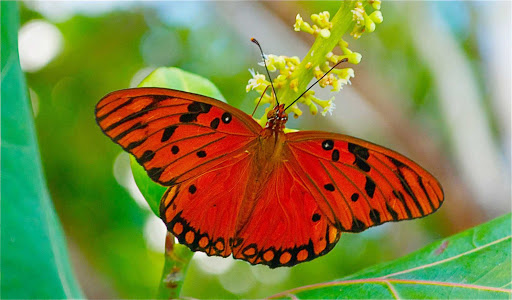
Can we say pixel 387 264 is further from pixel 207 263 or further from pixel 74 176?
pixel 207 263

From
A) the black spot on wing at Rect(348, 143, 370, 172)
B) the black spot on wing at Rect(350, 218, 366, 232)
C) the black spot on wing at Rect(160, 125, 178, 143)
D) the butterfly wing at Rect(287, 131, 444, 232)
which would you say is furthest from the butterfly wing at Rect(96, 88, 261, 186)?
the black spot on wing at Rect(350, 218, 366, 232)

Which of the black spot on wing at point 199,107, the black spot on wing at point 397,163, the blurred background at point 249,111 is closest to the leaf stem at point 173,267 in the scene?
the black spot on wing at point 199,107

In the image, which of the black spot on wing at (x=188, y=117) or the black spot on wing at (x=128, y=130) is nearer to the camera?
the black spot on wing at (x=128, y=130)

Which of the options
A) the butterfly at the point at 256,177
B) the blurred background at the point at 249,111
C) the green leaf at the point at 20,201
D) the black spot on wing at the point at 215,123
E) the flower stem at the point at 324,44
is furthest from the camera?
the blurred background at the point at 249,111

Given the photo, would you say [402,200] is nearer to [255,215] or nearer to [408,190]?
[408,190]

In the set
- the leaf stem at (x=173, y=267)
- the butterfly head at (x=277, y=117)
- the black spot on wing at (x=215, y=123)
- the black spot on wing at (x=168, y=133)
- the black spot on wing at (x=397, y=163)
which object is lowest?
the leaf stem at (x=173, y=267)

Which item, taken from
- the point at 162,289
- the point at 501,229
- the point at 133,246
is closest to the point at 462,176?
the point at 501,229

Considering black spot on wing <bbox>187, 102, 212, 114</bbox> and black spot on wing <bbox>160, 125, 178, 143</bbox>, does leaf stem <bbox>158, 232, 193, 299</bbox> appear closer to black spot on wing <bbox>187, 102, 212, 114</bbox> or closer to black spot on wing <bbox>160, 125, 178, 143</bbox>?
black spot on wing <bbox>160, 125, 178, 143</bbox>

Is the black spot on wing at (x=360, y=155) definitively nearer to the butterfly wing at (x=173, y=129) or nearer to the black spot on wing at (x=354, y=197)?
the black spot on wing at (x=354, y=197)
